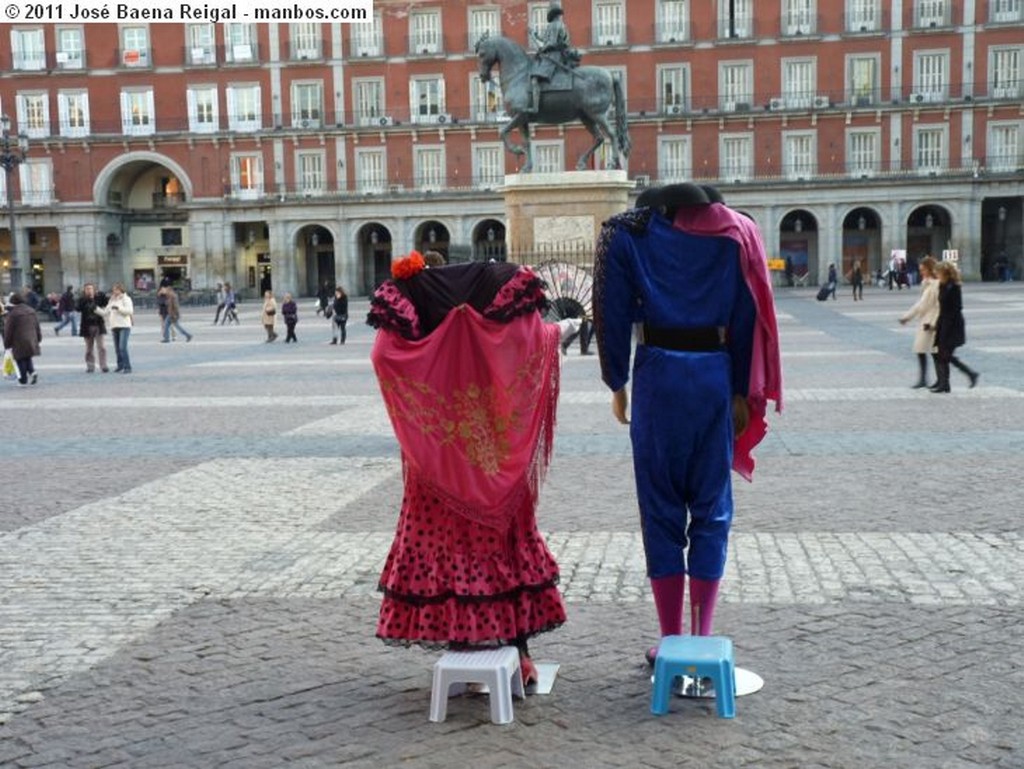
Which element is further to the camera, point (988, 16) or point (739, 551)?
point (988, 16)

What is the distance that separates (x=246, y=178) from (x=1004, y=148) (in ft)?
110

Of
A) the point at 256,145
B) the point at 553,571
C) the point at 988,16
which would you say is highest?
the point at 988,16

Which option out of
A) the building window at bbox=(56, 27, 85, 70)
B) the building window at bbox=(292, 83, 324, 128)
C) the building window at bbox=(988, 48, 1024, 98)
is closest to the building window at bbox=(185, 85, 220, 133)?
the building window at bbox=(292, 83, 324, 128)

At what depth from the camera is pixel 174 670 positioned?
4.27 m

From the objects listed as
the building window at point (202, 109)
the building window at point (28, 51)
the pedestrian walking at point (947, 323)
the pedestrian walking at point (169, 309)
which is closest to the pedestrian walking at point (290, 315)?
the pedestrian walking at point (169, 309)

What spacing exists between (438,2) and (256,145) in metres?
10.5

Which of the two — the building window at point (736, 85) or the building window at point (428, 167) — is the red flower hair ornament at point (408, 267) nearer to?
the building window at point (428, 167)

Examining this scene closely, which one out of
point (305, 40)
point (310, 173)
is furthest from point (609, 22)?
point (310, 173)

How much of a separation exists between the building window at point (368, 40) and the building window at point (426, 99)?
87.8 inches

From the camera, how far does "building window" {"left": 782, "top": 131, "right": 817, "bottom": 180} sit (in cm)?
4900

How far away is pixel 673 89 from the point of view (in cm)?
4984

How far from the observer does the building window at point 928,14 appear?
47625mm

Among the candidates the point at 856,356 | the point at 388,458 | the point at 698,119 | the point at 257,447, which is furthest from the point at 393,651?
the point at 698,119

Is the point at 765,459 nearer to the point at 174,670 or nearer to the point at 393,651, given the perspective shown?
the point at 393,651
